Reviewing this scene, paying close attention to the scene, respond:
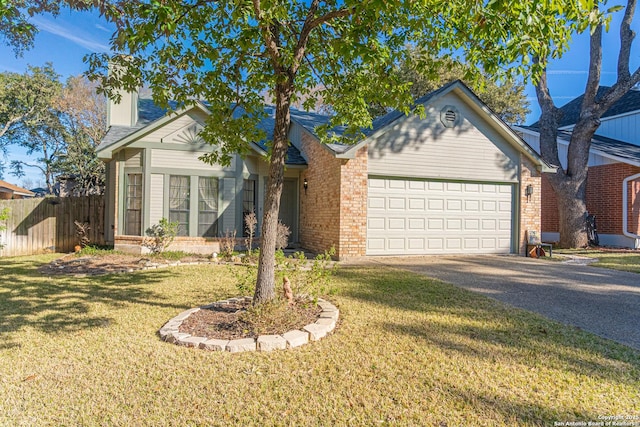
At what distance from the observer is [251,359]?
349 cm

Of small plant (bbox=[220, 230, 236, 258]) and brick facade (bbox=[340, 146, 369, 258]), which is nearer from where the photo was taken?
brick facade (bbox=[340, 146, 369, 258])

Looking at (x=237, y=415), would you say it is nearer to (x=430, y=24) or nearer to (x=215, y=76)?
(x=215, y=76)

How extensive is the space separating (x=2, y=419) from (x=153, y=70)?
180 inches

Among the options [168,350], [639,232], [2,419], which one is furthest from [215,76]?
[639,232]

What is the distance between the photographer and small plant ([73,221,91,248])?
11480 mm

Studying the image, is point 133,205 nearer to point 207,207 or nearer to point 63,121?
point 207,207

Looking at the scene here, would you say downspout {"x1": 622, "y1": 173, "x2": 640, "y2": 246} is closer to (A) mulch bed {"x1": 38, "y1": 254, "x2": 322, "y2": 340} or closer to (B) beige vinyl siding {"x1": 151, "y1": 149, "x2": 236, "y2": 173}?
(A) mulch bed {"x1": 38, "y1": 254, "x2": 322, "y2": 340}

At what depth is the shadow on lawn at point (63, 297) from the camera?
4617mm

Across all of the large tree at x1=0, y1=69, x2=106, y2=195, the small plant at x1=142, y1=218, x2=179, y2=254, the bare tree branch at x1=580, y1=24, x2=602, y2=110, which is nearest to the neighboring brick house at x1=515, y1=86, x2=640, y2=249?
the bare tree branch at x1=580, y1=24, x2=602, y2=110

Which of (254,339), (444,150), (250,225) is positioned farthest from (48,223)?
(444,150)

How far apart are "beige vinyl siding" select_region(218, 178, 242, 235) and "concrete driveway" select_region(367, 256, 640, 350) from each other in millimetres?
4643

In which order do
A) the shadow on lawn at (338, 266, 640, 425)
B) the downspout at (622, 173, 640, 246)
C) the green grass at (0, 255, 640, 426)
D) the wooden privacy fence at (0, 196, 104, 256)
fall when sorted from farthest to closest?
the downspout at (622, 173, 640, 246) → the wooden privacy fence at (0, 196, 104, 256) → the shadow on lawn at (338, 266, 640, 425) → the green grass at (0, 255, 640, 426)

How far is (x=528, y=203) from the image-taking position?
11.4 m

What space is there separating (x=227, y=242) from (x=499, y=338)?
26.7 feet
